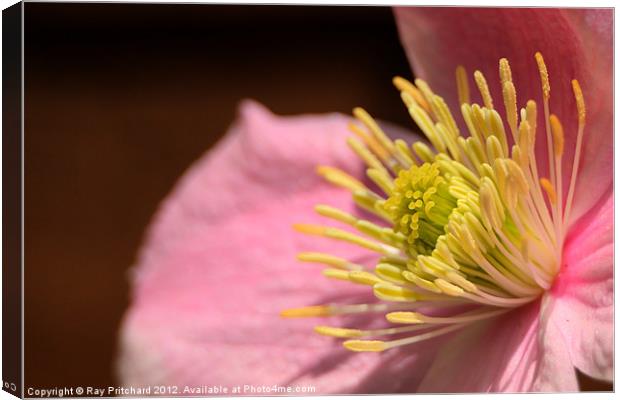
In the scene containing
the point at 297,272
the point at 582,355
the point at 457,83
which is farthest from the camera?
the point at 297,272

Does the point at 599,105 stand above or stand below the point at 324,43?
below

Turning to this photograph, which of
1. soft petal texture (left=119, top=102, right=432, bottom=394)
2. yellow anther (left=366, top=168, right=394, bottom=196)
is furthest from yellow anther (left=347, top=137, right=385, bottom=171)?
soft petal texture (left=119, top=102, right=432, bottom=394)

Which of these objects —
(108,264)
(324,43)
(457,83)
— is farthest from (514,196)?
(108,264)

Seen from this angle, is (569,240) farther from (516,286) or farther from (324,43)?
(324,43)

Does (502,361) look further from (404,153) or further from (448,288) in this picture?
(404,153)

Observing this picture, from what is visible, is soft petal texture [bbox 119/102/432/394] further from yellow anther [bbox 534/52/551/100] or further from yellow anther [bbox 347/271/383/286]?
yellow anther [bbox 534/52/551/100]

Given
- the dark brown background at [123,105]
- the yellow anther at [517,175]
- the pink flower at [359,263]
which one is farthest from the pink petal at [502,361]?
the dark brown background at [123,105]
